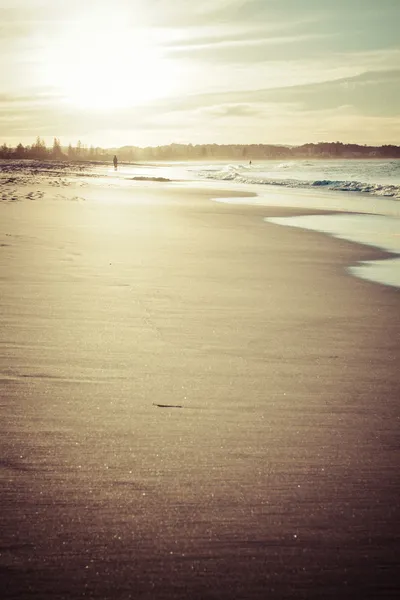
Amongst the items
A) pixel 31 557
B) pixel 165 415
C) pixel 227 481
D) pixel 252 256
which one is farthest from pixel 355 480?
pixel 252 256

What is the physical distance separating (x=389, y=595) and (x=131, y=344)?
2309 millimetres

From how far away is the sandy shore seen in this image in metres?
1.63

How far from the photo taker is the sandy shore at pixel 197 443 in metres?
1.63

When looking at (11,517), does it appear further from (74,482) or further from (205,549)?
(205,549)

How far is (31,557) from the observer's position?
5.37ft

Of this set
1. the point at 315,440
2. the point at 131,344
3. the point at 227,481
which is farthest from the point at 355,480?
the point at 131,344

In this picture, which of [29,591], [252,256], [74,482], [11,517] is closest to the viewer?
[29,591]

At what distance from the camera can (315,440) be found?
2379mm

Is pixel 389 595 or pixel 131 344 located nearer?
pixel 389 595

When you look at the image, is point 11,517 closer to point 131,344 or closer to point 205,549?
point 205,549

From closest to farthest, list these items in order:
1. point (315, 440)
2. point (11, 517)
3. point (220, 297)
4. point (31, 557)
Answer: point (31, 557) → point (11, 517) → point (315, 440) → point (220, 297)

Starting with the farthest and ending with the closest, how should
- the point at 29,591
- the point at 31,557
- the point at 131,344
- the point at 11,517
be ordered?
→ the point at 131,344, the point at 11,517, the point at 31,557, the point at 29,591

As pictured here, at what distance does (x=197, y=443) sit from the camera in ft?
7.61

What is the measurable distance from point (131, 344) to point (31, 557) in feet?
6.59
